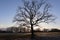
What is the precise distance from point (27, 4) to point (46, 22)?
22.1ft

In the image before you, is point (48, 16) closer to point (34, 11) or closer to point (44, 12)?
point (44, 12)

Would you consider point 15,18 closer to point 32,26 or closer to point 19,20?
point 19,20

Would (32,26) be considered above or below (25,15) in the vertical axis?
below

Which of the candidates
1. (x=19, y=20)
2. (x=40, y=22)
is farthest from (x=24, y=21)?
(x=40, y=22)

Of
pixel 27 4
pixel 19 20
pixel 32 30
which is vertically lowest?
pixel 32 30

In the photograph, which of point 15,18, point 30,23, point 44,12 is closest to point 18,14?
point 15,18

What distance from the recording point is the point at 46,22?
134 feet

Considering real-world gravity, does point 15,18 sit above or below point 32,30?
above

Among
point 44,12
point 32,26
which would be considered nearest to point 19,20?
point 32,26

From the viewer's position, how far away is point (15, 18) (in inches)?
1593

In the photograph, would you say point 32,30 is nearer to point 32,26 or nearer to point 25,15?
point 32,26

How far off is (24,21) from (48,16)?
21.0ft

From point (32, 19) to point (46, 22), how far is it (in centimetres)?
405

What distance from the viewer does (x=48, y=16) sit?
1612 inches
